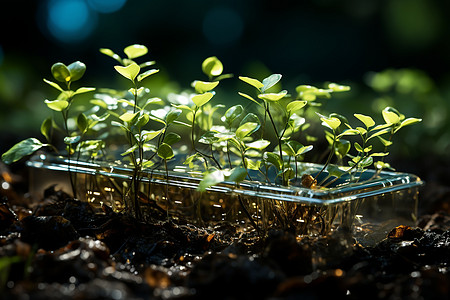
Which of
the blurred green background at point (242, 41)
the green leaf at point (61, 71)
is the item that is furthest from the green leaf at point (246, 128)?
the blurred green background at point (242, 41)

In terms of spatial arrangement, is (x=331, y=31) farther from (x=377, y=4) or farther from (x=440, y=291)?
(x=440, y=291)

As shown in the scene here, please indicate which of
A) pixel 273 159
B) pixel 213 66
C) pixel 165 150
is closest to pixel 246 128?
pixel 273 159

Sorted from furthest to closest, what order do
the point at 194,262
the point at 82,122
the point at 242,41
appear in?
1. the point at 242,41
2. the point at 82,122
3. the point at 194,262

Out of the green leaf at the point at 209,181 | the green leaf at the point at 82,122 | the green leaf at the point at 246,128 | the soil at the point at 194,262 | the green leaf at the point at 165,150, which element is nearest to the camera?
the soil at the point at 194,262

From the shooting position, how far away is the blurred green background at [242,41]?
4957 mm

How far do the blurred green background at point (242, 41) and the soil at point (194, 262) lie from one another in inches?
114

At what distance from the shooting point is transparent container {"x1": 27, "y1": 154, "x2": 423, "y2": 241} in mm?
995

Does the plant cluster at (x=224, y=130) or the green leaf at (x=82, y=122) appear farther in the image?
the green leaf at (x=82, y=122)

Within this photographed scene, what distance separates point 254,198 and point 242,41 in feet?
17.5

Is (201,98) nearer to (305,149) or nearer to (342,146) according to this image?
(305,149)

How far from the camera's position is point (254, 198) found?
105 centimetres

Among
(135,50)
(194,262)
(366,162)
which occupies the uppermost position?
(135,50)

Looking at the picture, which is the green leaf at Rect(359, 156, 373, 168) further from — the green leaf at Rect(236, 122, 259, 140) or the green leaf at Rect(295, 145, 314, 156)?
the green leaf at Rect(236, 122, 259, 140)

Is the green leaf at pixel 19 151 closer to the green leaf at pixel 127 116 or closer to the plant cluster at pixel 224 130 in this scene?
the plant cluster at pixel 224 130
